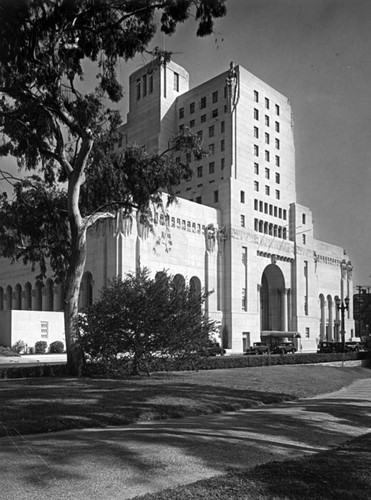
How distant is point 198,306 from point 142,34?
1236cm

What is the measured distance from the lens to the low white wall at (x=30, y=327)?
5165cm

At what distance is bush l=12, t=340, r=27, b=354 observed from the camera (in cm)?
5084

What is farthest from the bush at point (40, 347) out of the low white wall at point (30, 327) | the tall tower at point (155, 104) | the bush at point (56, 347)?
the tall tower at point (155, 104)

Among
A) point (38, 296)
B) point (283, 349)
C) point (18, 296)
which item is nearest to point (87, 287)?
point (38, 296)

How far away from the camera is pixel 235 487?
698cm

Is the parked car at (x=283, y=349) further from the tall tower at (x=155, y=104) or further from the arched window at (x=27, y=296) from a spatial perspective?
the tall tower at (x=155, y=104)

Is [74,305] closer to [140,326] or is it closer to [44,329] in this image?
[140,326]

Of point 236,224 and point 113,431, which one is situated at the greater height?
point 236,224

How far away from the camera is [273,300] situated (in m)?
83.9

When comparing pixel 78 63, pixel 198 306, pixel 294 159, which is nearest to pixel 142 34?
pixel 78 63

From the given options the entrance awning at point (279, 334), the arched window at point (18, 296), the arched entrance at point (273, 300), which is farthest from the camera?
the arched entrance at point (273, 300)

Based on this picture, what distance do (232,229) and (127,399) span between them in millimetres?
56181

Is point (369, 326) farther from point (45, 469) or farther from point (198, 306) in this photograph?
point (45, 469)

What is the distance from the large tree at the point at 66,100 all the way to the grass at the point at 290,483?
15959mm
